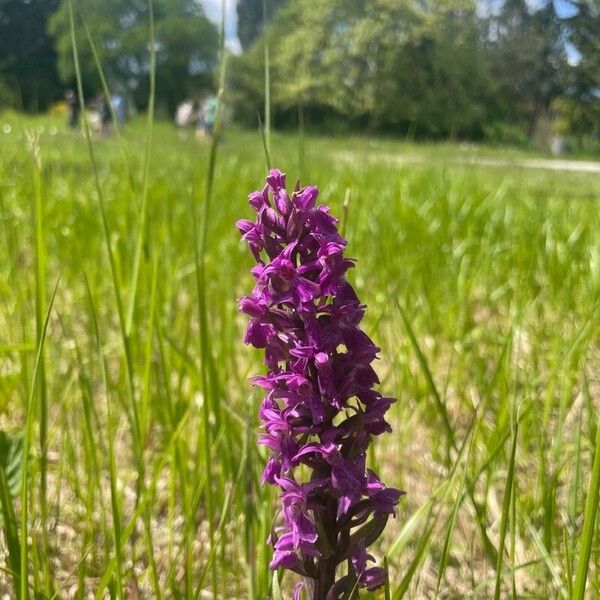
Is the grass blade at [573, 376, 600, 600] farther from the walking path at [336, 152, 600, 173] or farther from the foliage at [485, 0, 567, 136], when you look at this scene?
the walking path at [336, 152, 600, 173]

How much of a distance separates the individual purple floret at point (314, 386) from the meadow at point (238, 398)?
0.06 metres

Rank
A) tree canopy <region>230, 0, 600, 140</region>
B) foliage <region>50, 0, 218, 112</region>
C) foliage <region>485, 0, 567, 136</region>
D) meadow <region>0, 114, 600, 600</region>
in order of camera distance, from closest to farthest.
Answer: meadow <region>0, 114, 600, 600</region> → tree canopy <region>230, 0, 600, 140</region> → foliage <region>485, 0, 567, 136</region> → foliage <region>50, 0, 218, 112</region>

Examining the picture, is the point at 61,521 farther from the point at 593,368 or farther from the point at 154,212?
the point at 154,212

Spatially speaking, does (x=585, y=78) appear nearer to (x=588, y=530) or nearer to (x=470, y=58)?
(x=470, y=58)

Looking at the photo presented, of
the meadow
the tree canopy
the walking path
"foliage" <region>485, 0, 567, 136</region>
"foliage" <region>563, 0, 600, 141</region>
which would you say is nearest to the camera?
the meadow

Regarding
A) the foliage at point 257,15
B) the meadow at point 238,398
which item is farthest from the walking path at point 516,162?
the meadow at point 238,398

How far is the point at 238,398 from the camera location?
177 centimetres

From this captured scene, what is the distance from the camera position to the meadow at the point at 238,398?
94 centimetres

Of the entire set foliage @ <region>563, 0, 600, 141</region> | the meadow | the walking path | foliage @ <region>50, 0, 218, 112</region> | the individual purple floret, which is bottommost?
the meadow

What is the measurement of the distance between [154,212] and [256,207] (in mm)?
3351

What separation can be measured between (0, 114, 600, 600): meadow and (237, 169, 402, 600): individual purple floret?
6 centimetres

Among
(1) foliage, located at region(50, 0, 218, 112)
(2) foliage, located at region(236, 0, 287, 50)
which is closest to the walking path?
(2) foliage, located at region(236, 0, 287, 50)

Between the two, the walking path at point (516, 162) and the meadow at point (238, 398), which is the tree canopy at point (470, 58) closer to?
the walking path at point (516, 162)

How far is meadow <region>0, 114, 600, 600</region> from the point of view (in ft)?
3.08
